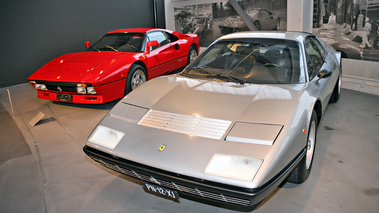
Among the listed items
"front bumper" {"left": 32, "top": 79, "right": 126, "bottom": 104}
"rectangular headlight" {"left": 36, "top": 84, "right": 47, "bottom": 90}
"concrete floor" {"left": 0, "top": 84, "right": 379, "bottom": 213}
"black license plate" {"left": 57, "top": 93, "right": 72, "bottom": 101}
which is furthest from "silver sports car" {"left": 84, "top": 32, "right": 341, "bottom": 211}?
"rectangular headlight" {"left": 36, "top": 84, "right": 47, "bottom": 90}

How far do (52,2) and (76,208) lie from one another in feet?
19.3

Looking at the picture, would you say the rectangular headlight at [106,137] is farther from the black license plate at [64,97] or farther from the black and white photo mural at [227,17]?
the black and white photo mural at [227,17]

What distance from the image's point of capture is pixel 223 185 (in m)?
1.70

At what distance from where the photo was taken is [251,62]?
2.95 meters

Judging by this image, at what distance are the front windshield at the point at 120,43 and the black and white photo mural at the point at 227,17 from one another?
3.12m

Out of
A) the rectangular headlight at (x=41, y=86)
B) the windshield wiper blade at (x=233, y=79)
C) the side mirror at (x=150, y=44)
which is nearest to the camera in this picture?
the windshield wiper blade at (x=233, y=79)

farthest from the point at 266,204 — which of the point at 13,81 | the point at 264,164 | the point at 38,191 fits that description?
the point at 13,81

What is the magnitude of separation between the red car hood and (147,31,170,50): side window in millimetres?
679

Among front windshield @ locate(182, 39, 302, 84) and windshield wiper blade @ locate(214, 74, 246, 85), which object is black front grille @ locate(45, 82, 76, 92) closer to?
front windshield @ locate(182, 39, 302, 84)

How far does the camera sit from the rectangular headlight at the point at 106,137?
2.11m

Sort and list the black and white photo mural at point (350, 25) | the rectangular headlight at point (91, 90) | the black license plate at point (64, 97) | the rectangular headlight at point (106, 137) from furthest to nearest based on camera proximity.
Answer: the black and white photo mural at point (350, 25), the black license plate at point (64, 97), the rectangular headlight at point (91, 90), the rectangular headlight at point (106, 137)

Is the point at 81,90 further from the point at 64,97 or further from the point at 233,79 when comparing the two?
the point at 233,79

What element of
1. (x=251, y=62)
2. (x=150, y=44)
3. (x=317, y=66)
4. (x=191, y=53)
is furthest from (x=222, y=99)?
(x=191, y=53)

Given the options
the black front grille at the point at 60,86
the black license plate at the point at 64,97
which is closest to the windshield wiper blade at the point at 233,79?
the black front grille at the point at 60,86
